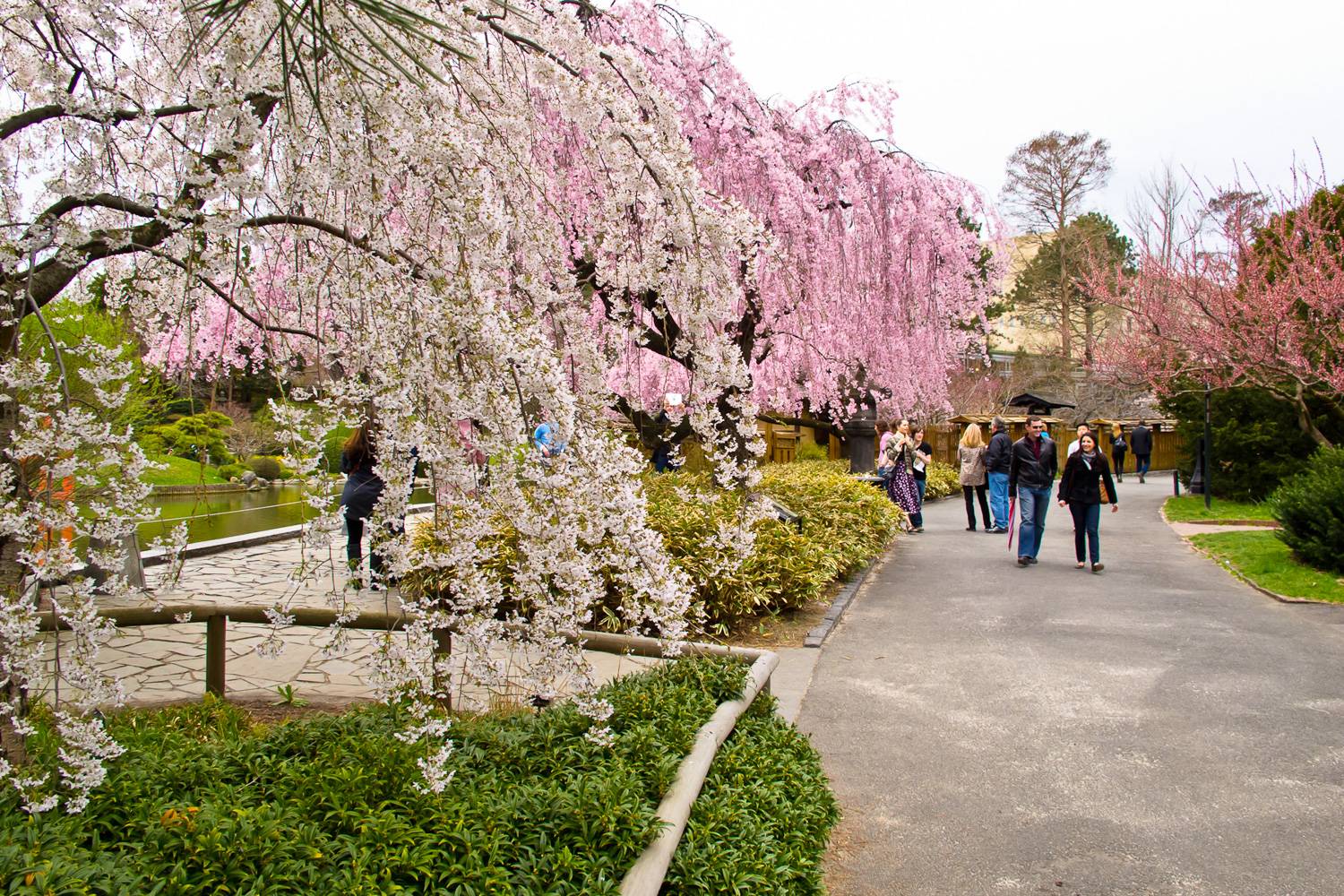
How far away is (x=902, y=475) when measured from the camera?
45.6 ft

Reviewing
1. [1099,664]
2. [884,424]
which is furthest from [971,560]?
[884,424]

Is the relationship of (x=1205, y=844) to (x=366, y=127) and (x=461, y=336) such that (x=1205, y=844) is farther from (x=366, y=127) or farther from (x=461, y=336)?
(x=366, y=127)

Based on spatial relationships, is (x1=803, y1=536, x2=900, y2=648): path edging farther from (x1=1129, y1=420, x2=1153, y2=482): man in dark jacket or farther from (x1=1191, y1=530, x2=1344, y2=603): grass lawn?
(x1=1129, y1=420, x2=1153, y2=482): man in dark jacket

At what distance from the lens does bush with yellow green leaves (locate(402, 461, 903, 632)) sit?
21.9 feet

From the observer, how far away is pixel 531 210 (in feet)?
10.0

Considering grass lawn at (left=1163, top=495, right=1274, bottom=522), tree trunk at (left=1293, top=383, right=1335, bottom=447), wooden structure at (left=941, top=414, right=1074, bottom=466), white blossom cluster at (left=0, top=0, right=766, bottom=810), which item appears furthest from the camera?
wooden structure at (left=941, top=414, right=1074, bottom=466)

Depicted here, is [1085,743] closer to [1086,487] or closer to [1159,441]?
[1086,487]

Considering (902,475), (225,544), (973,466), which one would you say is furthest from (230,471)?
(973,466)

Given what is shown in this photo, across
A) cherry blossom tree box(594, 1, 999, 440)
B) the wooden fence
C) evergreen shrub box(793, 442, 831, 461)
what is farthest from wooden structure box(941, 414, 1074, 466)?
cherry blossom tree box(594, 1, 999, 440)

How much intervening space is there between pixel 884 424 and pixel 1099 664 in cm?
1106

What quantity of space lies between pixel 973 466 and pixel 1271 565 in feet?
15.3

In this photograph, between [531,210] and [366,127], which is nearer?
[366,127]

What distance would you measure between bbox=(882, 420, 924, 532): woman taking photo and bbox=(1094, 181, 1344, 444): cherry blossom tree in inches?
190

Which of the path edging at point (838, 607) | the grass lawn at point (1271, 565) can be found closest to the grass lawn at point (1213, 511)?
the grass lawn at point (1271, 565)
